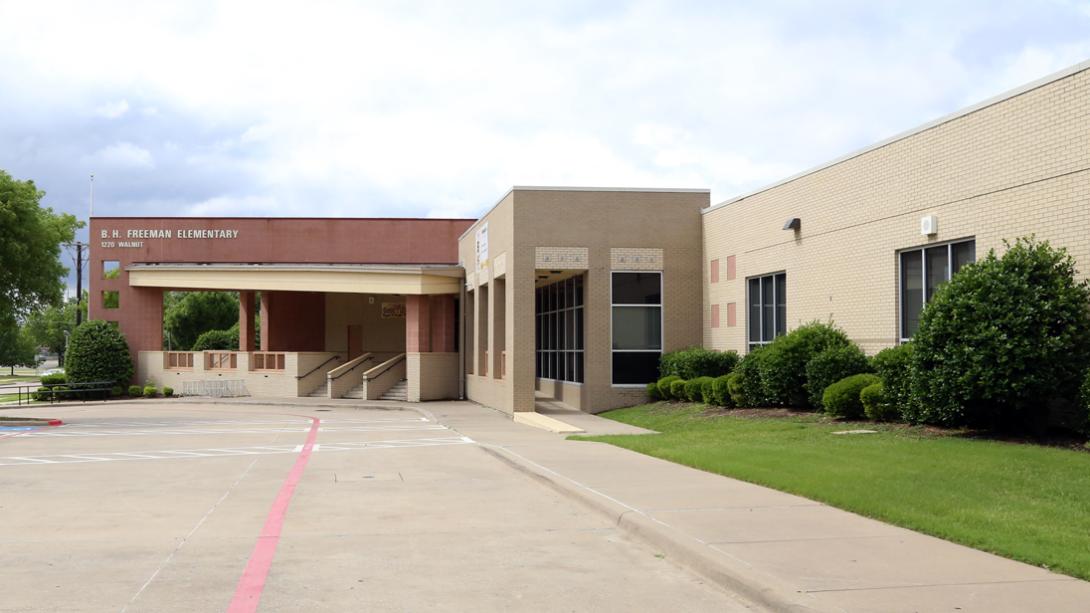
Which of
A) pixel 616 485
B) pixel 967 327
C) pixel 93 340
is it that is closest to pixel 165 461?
pixel 616 485

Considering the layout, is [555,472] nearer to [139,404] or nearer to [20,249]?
[20,249]

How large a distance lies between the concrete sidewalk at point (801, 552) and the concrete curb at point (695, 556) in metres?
0.01

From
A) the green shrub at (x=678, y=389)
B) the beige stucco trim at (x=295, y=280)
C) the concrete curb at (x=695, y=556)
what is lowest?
the concrete curb at (x=695, y=556)

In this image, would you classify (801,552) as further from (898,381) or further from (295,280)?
(295,280)

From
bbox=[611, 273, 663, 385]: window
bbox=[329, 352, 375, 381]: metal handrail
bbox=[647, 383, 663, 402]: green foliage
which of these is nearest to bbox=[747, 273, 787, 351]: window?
bbox=[647, 383, 663, 402]: green foliage

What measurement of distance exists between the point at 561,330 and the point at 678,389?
9.47 metres

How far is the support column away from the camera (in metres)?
49.1

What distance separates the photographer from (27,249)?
106 ft

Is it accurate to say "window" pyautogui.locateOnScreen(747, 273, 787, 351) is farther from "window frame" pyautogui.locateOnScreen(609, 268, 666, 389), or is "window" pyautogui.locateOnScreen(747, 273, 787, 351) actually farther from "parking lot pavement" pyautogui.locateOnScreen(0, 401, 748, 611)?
"parking lot pavement" pyautogui.locateOnScreen(0, 401, 748, 611)

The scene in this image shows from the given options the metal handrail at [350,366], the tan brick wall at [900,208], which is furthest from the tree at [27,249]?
the tan brick wall at [900,208]

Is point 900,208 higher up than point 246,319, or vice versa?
point 900,208

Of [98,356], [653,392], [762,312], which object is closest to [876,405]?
[762,312]

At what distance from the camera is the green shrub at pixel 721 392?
Result: 2616 cm

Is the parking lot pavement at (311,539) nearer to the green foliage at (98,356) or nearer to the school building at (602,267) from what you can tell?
the school building at (602,267)
